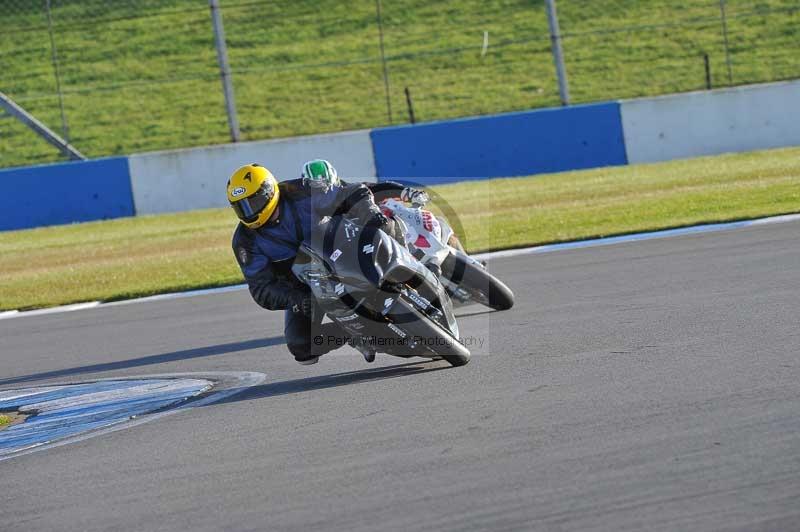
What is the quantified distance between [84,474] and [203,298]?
22.4 feet

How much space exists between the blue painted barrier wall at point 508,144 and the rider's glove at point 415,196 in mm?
12012

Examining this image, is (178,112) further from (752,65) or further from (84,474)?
(84,474)

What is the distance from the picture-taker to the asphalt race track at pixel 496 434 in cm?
460

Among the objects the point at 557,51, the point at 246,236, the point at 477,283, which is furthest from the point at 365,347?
the point at 557,51

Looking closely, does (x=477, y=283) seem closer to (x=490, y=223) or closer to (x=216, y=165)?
(x=490, y=223)

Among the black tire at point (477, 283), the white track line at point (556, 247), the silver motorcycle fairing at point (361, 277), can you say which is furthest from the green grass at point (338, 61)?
the silver motorcycle fairing at point (361, 277)

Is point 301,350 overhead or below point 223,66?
below

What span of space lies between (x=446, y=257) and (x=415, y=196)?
0.49 meters

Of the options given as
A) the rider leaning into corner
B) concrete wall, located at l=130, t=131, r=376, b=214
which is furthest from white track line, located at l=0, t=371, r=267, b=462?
concrete wall, located at l=130, t=131, r=376, b=214

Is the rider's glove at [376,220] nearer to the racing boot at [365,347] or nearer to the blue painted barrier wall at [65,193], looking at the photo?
the racing boot at [365,347]

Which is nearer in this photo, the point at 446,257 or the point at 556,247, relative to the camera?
the point at 446,257

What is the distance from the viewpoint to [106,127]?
26.3 meters

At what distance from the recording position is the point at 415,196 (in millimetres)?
9000

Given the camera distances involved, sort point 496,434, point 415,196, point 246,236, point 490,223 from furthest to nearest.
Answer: point 490,223 < point 415,196 < point 246,236 < point 496,434
